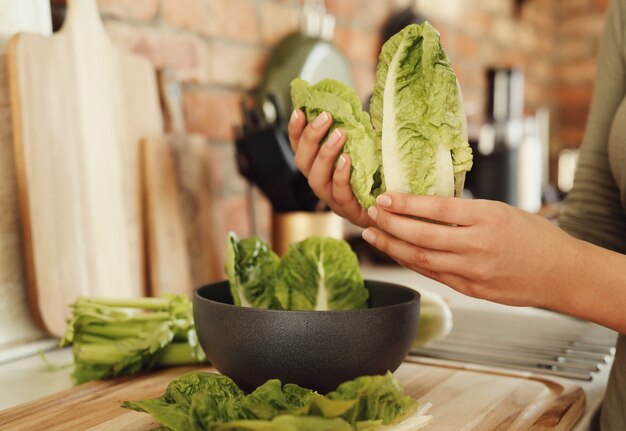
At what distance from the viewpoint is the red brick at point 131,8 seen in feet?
3.78

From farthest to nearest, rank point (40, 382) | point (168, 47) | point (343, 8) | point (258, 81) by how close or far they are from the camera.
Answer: point (343, 8)
point (258, 81)
point (168, 47)
point (40, 382)

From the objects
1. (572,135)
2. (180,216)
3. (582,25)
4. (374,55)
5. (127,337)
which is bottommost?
(127,337)

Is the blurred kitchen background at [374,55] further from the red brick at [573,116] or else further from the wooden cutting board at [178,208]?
the wooden cutting board at [178,208]

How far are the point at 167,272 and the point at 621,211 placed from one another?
72 centimetres

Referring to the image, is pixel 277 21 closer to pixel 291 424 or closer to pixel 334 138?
pixel 334 138

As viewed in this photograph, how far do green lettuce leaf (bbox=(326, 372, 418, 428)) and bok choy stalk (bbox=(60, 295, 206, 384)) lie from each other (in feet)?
1.05

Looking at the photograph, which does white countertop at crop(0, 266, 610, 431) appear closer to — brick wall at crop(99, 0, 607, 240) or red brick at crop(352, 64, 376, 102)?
brick wall at crop(99, 0, 607, 240)

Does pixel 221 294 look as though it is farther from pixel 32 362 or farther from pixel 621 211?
pixel 621 211

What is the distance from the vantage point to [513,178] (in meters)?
2.14

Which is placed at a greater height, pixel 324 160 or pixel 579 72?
pixel 579 72

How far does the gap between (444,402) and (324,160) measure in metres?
0.30

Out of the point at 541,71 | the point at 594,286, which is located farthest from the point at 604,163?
the point at 541,71

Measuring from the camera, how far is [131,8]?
120 cm

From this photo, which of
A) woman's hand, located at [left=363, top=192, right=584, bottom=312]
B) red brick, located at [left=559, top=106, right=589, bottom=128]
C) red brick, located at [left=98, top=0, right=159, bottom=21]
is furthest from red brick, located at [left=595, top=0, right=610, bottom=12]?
woman's hand, located at [left=363, top=192, right=584, bottom=312]
